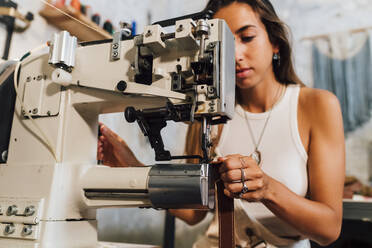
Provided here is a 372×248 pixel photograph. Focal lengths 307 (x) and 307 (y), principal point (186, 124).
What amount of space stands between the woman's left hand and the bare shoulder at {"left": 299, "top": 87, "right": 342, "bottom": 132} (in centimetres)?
46

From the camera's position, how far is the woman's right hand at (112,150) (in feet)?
2.80

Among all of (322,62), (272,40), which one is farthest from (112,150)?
(322,62)

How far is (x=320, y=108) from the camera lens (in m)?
1.00

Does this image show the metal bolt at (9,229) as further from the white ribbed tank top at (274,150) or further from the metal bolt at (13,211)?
the white ribbed tank top at (274,150)

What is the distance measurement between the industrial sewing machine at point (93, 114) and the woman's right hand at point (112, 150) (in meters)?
0.14

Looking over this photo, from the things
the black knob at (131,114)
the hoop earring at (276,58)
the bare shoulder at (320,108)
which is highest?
the hoop earring at (276,58)

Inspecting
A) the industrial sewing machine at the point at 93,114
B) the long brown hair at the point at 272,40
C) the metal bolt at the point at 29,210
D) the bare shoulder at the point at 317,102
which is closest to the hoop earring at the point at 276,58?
the long brown hair at the point at 272,40

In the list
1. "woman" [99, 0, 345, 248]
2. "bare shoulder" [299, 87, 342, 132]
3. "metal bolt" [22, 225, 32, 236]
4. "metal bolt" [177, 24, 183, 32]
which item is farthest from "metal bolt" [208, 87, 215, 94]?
"bare shoulder" [299, 87, 342, 132]

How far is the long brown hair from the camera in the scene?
1.00m

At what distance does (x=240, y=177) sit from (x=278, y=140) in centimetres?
49

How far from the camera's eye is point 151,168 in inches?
21.8

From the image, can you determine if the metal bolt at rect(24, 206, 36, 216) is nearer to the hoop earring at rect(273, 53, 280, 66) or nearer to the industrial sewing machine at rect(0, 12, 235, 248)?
the industrial sewing machine at rect(0, 12, 235, 248)

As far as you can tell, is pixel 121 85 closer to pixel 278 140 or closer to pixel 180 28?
pixel 180 28

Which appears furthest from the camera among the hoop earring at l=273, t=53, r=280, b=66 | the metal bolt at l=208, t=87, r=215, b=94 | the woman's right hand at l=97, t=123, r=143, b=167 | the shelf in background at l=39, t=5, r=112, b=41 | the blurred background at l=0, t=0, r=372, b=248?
the blurred background at l=0, t=0, r=372, b=248
